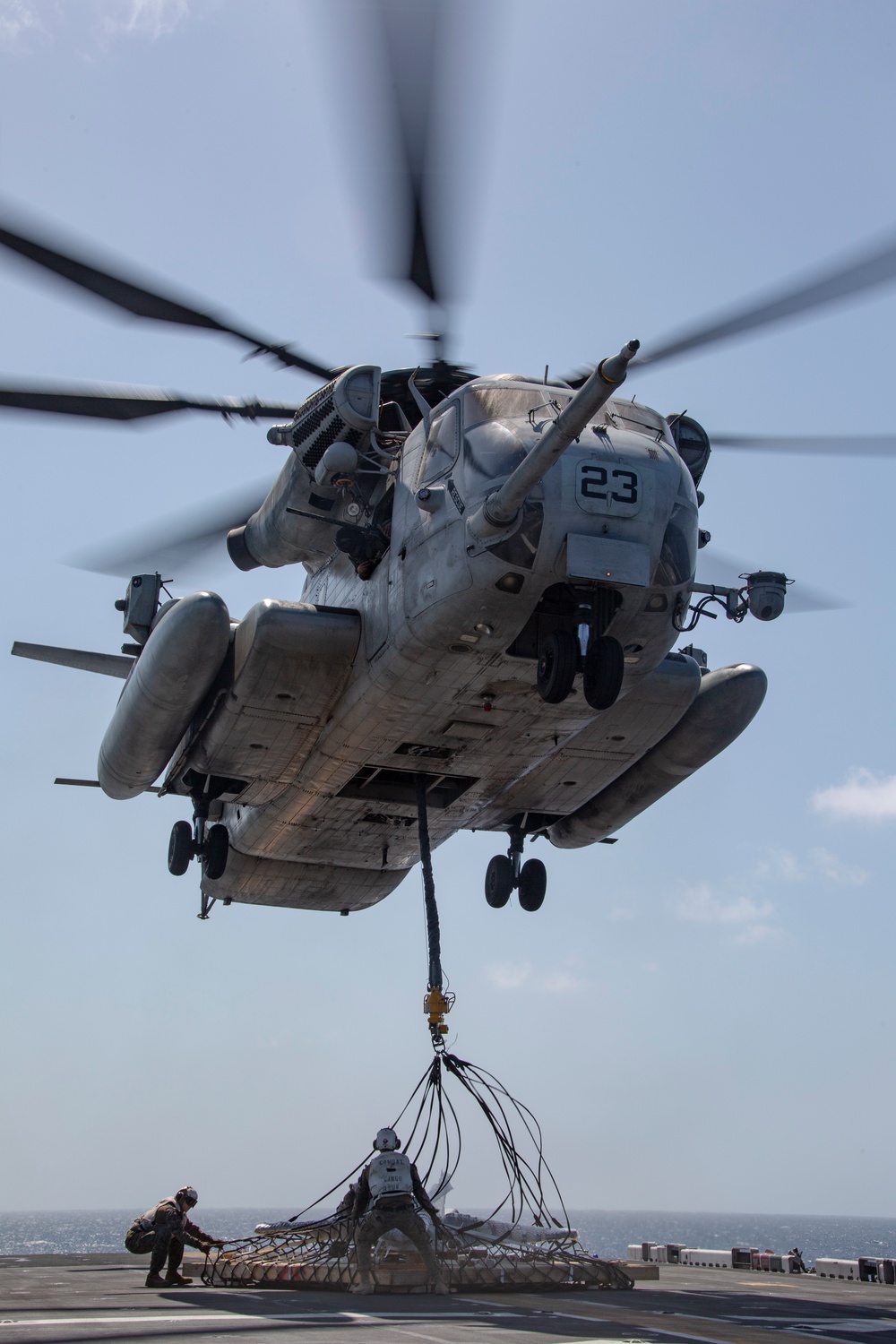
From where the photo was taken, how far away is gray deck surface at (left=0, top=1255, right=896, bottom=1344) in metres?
7.64

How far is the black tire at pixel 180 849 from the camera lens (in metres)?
18.4

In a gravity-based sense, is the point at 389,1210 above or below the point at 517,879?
below

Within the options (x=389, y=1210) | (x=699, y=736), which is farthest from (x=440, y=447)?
(x=389, y=1210)

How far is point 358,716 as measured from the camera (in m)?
14.1

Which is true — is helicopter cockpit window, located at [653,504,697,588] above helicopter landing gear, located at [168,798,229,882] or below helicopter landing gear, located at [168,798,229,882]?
above

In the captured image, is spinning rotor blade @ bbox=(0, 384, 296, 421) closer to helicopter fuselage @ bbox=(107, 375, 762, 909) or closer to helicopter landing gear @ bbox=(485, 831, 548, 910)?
helicopter fuselage @ bbox=(107, 375, 762, 909)

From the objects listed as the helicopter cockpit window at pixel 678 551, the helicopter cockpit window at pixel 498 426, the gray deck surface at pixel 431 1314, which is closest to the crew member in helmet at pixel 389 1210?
the gray deck surface at pixel 431 1314

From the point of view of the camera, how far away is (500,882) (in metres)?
18.1

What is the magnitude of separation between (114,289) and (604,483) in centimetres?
512

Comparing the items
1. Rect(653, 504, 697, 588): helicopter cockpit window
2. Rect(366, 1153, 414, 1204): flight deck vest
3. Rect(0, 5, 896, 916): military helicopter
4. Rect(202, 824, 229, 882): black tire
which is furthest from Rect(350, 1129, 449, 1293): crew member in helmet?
Rect(653, 504, 697, 588): helicopter cockpit window

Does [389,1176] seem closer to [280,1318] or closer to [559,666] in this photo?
[280,1318]

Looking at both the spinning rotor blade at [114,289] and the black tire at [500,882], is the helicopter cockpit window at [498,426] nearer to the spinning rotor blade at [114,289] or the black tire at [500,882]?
the spinning rotor blade at [114,289]

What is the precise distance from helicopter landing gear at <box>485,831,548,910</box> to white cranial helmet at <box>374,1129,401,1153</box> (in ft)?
17.5

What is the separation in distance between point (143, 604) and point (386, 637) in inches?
216
